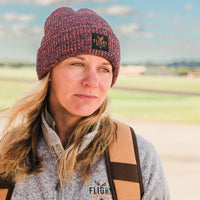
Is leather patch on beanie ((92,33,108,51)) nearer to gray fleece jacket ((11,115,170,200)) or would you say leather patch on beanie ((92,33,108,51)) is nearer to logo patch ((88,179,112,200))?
gray fleece jacket ((11,115,170,200))

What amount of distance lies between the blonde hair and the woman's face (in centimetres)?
18

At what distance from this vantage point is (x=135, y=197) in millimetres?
1765

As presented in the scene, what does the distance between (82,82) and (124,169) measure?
1.91 feet

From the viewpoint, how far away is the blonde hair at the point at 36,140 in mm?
1888

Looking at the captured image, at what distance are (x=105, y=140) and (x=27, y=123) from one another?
0.60 m

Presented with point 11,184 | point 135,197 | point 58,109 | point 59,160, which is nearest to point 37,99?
point 58,109

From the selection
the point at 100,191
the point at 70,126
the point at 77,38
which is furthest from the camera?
the point at 70,126

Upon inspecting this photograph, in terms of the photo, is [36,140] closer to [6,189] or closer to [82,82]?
[6,189]

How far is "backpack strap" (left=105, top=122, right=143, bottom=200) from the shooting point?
1764 millimetres

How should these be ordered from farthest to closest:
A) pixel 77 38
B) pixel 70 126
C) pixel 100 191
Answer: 1. pixel 70 126
2. pixel 77 38
3. pixel 100 191

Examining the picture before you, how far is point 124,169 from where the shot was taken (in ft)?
5.94

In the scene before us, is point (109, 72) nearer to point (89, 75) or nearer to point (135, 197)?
point (89, 75)

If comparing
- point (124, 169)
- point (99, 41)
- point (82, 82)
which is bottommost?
point (124, 169)

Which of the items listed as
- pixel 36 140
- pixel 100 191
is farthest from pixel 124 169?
pixel 36 140
